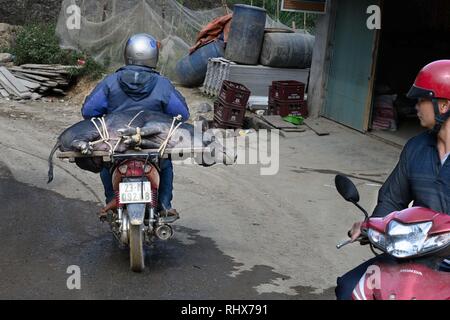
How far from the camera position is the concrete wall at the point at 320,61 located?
13.1 meters

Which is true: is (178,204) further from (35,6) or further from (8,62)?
(35,6)

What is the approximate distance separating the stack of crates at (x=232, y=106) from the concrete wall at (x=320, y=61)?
1.55 m

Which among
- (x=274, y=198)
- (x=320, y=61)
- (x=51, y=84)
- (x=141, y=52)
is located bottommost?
(x=51, y=84)

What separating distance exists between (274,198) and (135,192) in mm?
3218

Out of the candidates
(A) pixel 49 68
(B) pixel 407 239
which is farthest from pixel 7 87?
(B) pixel 407 239

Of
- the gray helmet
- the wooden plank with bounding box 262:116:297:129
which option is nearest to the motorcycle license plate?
the gray helmet

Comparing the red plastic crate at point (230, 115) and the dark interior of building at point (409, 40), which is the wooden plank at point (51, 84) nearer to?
the red plastic crate at point (230, 115)

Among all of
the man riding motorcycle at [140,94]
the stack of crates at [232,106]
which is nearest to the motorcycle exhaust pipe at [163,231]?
the man riding motorcycle at [140,94]

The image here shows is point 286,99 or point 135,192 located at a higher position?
point 135,192

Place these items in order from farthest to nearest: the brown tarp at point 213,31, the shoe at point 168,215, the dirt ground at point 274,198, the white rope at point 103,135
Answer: the brown tarp at point 213,31
the dirt ground at point 274,198
the shoe at point 168,215
the white rope at point 103,135

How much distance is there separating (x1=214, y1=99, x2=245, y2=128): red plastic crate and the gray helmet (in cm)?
670

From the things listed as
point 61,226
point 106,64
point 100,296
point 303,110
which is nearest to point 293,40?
point 303,110

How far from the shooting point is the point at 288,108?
12984 mm

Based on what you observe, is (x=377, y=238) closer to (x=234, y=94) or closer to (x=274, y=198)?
(x=274, y=198)
